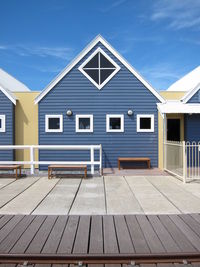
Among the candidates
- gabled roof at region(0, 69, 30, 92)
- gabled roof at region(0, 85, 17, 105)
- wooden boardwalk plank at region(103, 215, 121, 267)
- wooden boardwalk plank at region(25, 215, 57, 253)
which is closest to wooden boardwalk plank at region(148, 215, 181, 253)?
wooden boardwalk plank at region(103, 215, 121, 267)

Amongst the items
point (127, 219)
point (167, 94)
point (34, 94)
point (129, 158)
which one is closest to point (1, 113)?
point (34, 94)

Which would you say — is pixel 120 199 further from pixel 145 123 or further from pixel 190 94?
pixel 190 94

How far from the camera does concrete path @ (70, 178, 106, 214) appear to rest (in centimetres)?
545

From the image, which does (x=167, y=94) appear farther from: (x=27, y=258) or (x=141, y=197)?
(x=27, y=258)

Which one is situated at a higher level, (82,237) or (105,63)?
(105,63)

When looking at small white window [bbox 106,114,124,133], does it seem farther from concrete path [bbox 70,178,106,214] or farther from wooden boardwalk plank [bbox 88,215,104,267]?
wooden boardwalk plank [bbox 88,215,104,267]

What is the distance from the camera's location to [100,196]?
22.0ft

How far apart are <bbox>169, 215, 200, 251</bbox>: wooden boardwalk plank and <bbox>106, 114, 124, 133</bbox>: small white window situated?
24.0 feet

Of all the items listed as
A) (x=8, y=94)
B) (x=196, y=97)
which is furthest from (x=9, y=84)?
(x=196, y=97)

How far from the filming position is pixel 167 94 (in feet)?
42.3

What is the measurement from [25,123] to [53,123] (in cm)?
181

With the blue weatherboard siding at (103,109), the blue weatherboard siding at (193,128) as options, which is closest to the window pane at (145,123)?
the blue weatherboard siding at (103,109)

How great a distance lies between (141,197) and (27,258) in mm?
3964

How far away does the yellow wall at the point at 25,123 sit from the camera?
12.8 m
